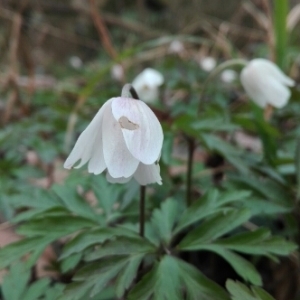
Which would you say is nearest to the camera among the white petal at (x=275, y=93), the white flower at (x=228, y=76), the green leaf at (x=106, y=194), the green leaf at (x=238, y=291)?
the green leaf at (x=238, y=291)

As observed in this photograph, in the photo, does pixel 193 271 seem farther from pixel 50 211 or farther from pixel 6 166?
pixel 6 166

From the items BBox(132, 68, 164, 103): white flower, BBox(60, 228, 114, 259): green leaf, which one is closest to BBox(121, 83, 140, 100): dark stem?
BBox(60, 228, 114, 259): green leaf

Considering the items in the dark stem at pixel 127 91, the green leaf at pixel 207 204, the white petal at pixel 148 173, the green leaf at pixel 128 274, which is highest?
the dark stem at pixel 127 91

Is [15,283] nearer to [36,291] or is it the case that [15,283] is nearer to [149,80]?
[36,291]

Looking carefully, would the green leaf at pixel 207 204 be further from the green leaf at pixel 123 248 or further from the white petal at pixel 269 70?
the white petal at pixel 269 70

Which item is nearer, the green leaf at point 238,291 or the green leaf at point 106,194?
the green leaf at point 238,291

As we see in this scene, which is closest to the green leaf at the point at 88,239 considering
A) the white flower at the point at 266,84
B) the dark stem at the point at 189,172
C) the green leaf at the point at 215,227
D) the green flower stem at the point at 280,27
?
the green leaf at the point at 215,227

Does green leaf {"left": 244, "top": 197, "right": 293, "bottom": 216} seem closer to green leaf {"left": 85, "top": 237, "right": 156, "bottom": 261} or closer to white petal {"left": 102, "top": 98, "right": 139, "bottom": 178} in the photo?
green leaf {"left": 85, "top": 237, "right": 156, "bottom": 261}

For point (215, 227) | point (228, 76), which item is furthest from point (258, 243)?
point (228, 76)
